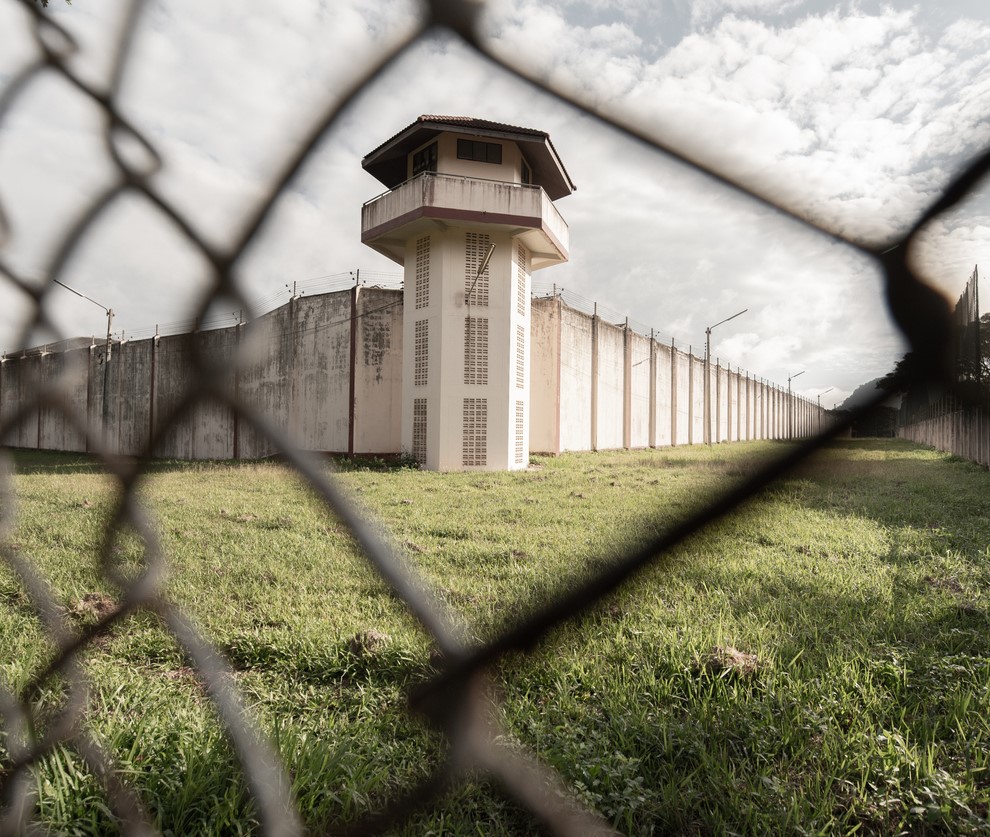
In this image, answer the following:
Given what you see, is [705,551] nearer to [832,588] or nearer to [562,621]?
[562,621]

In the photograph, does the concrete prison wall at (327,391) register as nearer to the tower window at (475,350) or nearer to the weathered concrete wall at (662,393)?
the weathered concrete wall at (662,393)

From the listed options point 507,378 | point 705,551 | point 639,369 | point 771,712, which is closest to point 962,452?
point 507,378

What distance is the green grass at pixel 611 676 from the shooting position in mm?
1085

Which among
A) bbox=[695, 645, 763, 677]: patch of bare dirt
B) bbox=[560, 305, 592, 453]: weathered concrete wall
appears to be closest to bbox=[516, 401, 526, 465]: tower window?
bbox=[560, 305, 592, 453]: weathered concrete wall

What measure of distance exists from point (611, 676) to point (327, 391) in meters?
13.3

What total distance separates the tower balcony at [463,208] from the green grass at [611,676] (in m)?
7.54

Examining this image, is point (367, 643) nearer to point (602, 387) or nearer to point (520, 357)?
point (520, 357)

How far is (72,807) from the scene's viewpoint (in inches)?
40.9

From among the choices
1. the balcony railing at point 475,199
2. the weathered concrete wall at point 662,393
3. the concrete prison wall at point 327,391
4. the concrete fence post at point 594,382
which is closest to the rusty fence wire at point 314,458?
the concrete prison wall at point 327,391

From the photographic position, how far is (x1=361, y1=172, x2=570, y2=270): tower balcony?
1004 cm

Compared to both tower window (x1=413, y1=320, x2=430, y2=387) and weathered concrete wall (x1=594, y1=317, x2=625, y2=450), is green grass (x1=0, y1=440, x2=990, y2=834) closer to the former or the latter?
tower window (x1=413, y1=320, x2=430, y2=387)

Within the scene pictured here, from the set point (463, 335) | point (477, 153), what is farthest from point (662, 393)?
point (477, 153)

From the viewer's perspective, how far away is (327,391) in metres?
14.3

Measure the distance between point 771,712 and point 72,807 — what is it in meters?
1.49
